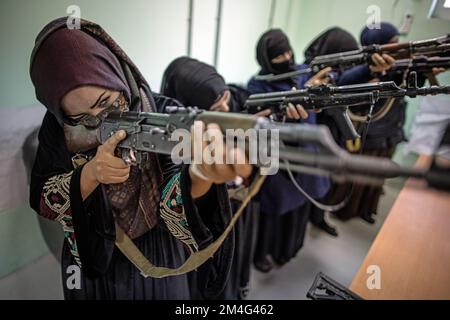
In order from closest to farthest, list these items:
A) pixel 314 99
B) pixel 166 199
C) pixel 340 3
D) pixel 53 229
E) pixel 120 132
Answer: pixel 120 132 → pixel 166 199 → pixel 314 99 → pixel 53 229 → pixel 340 3

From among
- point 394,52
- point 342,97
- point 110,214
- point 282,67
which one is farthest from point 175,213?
point 282,67

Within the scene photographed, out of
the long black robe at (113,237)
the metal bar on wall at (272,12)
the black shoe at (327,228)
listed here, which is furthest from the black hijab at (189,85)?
the black shoe at (327,228)

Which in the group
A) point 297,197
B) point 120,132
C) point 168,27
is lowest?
point 297,197

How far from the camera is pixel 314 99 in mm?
739

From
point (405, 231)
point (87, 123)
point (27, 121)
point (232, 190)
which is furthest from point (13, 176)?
point (405, 231)

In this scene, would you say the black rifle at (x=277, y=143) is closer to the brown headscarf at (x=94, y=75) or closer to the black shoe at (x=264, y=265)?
the brown headscarf at (x=94, y=75)

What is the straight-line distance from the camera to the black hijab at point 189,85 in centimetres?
101

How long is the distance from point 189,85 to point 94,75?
20.5 inches

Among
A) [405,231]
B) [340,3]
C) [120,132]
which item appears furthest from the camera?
[340,3]

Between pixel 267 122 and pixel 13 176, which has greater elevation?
pixel 267 122

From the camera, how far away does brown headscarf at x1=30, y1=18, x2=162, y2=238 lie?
1.66 feet

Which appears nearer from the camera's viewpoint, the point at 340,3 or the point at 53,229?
the point at 53,229
